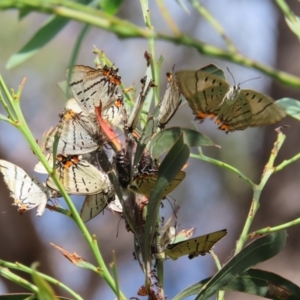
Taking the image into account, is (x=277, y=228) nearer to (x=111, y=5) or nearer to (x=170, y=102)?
(x=170, y=102)

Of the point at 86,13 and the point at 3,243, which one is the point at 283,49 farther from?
the point at 86,13

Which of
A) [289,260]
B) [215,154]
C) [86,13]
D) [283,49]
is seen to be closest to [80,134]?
[86,13]

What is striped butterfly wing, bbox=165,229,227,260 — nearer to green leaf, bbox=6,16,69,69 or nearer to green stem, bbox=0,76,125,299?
green stem, bbox=0,76,125,299

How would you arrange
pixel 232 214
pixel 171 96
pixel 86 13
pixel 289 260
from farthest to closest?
pixel 232 214, pixel 289 260, pixel 171 96, pixel 86 13

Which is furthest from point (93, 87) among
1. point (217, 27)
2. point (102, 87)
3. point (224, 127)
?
point (217, 27)

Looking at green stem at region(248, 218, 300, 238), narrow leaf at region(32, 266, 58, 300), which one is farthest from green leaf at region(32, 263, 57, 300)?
green stem at region(248, 218, 300, 238)

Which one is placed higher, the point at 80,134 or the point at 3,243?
the point at 3,243

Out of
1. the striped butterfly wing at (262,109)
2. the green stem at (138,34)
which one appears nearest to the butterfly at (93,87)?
the striped butterfly wing at (262,109)
